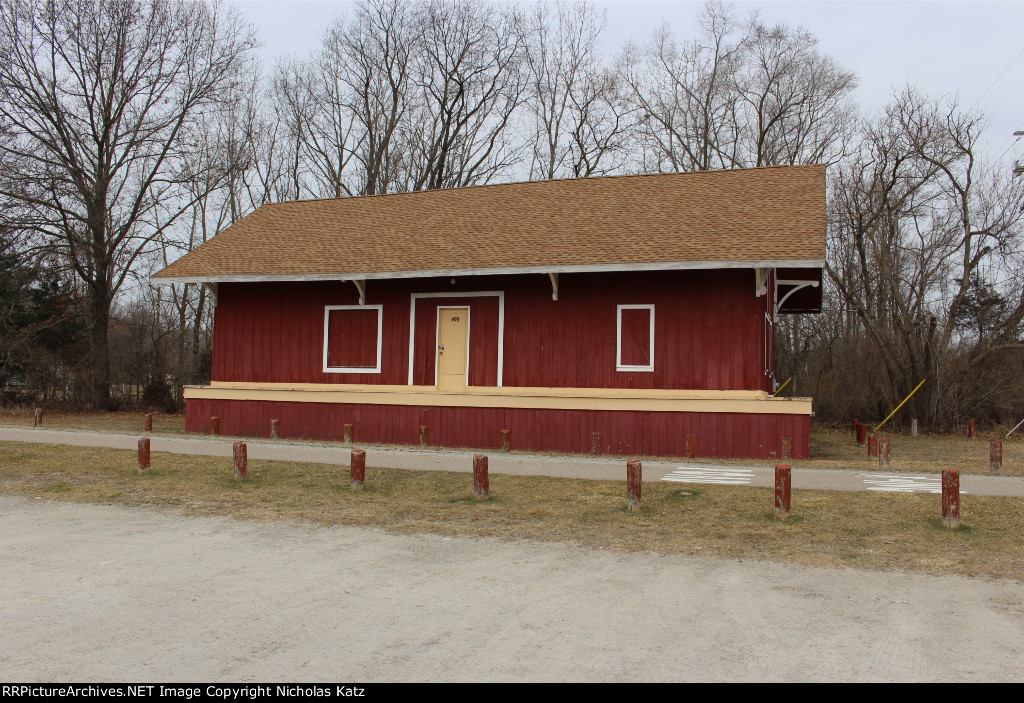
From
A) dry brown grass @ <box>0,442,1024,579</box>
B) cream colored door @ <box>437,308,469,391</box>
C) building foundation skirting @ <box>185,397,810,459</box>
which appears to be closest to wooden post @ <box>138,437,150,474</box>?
dry brown grass @ <box>0,442,1024,579</box>

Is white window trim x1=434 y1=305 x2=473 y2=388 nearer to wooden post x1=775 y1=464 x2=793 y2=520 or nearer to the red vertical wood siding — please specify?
the red vertical wood siding

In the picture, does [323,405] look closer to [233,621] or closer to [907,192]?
→ [233,621]

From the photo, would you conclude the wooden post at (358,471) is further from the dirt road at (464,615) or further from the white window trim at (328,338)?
the white window trim at (328,338)

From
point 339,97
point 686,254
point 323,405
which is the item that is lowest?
point 323,405

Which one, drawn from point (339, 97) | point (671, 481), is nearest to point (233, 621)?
point (671, 481)

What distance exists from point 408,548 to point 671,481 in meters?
4.31

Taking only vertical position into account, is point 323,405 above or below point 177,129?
below

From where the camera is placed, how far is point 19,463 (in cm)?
1330

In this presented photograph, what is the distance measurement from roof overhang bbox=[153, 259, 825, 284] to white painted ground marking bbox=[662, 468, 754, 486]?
164 inches

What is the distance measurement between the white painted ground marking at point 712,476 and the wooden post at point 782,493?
1.78 m

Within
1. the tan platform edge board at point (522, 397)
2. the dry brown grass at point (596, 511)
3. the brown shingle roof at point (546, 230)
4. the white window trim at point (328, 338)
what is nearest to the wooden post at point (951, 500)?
the dry brown grass at point (596, 511)

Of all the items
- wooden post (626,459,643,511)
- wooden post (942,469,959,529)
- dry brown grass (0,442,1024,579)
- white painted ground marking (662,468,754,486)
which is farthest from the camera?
white painted ground marking (662,468,754,486)

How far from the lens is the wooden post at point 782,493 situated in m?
8.70

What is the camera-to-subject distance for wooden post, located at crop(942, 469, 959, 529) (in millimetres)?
8281
